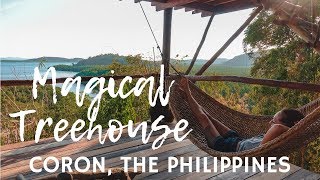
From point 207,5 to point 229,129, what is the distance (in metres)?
1.66

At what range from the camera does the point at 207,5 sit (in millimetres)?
3785

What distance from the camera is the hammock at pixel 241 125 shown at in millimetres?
1807

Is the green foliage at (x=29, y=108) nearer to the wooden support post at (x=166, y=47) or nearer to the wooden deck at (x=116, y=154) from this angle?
the wooden deck at (x=116, y=154)

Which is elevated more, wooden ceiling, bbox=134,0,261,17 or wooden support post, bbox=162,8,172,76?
wooden ceiling, bbox=134,0,261,17

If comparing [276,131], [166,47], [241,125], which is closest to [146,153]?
[241,125]

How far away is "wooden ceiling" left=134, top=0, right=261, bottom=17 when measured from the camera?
3.50 metres

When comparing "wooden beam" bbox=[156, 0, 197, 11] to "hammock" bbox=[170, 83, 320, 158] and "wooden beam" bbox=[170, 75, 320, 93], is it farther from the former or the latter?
"wooden beam" bbox=[170, 75, 320, 93]

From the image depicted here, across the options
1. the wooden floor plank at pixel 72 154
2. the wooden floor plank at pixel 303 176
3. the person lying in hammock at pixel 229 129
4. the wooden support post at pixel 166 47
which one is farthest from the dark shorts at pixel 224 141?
the wooden support post at pixel 166 47

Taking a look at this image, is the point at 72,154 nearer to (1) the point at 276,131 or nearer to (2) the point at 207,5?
(1) the point at 276,131

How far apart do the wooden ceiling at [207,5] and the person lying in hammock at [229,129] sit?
1029mm

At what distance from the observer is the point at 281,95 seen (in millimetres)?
6211

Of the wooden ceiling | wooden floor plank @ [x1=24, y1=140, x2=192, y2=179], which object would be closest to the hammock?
wooden floor plank @ [x1=24, y1=140, x2=192, y2=179]

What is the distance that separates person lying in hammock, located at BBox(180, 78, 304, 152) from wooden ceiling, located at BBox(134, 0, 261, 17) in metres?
1.03

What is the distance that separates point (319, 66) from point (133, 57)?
3090mm
